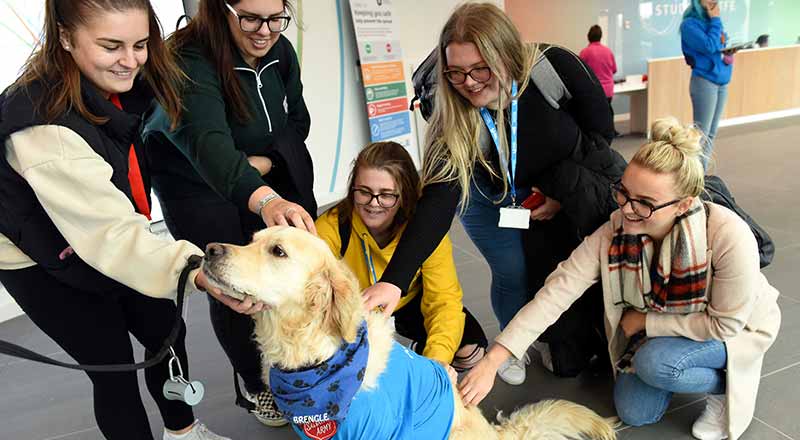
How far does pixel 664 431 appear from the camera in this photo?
2086 mm

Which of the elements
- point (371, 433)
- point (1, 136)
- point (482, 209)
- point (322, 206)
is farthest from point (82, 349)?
point (322, 206)

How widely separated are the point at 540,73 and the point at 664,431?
55.1 inches

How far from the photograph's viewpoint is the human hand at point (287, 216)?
5.25 ft

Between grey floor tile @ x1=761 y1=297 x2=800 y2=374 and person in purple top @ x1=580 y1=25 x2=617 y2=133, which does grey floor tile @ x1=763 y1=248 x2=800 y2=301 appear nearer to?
grey floor tile @ x1=761 y1=297 x2=800 y2=374

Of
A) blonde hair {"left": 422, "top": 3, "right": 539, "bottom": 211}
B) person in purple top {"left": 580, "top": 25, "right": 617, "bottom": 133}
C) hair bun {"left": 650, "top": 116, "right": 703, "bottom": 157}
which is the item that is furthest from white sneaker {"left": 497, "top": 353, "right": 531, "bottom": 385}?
person in purple top {"left": 580, "top": 25, "right": 617, "bottom": 133}

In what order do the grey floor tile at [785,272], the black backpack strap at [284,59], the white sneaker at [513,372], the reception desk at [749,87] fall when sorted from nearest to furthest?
the black backpack strap at [284,59]
the white sneaker at [513,372]
the grey floor tile at [785,272]
the reception desk at [749,87]

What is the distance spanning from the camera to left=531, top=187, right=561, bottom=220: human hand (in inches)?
94.4

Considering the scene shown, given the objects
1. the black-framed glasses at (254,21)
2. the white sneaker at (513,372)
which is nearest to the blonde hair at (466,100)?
the black-framed glasses at (254,21)

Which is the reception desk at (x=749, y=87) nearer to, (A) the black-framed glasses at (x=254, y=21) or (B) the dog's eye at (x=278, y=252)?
(A) the black-framed glasses at (x=254, y=21)

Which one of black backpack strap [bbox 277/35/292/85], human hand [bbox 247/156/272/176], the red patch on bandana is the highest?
black backpack strap [bbox 277/35/292/85]

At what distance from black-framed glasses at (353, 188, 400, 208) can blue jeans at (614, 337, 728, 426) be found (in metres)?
1.04

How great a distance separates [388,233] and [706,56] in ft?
16.6

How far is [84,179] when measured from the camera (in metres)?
1.38

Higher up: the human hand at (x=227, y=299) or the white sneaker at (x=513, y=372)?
the human hand at (x=227, y=299)
